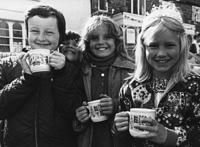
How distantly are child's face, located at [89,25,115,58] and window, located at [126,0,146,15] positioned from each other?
37.4ft

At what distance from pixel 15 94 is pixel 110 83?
2.46ft

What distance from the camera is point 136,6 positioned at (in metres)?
13.5

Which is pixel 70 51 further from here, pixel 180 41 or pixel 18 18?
pixel 18 18

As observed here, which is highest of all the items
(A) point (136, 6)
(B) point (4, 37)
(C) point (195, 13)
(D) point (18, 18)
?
(C) point (195, 13)

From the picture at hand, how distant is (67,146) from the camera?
1834mm

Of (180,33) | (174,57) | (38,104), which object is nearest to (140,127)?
(174,57)

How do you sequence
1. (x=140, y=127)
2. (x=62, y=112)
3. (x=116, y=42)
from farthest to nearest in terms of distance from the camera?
(x=116, y=42) < (x=62, y=112) < (x=140, y=127)

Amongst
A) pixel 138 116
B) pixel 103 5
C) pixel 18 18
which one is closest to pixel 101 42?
pixel 138 116

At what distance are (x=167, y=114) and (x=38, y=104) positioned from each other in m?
0.86

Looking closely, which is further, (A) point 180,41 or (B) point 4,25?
(B) point 4,25

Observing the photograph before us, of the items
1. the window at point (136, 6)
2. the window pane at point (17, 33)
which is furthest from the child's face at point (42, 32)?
the window at point (136, 6)

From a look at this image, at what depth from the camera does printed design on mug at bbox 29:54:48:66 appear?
1.56 meters

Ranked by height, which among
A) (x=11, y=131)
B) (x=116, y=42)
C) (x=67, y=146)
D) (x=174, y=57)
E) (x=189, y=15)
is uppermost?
(x=189, y=15)

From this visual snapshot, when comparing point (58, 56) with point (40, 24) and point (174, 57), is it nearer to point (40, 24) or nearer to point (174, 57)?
point (40, 24)
